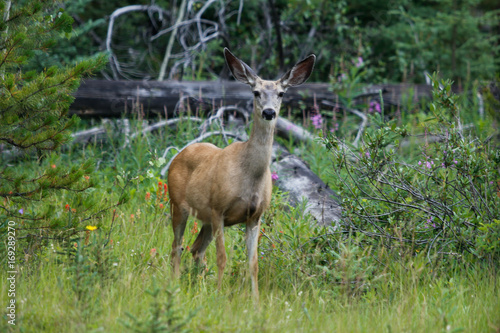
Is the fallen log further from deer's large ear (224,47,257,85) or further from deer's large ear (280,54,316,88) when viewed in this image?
deer's large ear (280,54,316,88)

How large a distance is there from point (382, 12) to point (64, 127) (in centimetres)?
1002

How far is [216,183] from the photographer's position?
4656mm

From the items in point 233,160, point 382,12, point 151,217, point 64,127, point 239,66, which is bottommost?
point 151,217

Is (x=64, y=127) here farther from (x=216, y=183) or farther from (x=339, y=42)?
(x=339, y=42)

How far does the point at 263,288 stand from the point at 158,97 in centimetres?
440

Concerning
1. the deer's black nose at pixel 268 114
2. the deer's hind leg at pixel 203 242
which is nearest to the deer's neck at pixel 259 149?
the deer's black nose at pixel 268 114

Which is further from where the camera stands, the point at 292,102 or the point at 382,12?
the point at 382,12

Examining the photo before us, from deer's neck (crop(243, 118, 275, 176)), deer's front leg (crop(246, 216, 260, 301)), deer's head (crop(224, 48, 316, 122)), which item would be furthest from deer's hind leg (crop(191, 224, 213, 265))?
deer's head (crop(224, 48, 316, 122))

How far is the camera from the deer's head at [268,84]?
4.51 metres

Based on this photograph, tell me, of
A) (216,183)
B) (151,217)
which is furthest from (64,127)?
(151,217)

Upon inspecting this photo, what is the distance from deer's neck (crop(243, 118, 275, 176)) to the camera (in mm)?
4531

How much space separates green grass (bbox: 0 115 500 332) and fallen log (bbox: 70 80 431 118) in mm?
2867

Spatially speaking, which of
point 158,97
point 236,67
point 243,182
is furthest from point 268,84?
point 158,97

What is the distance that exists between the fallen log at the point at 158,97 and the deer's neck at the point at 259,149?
10.0 feet
